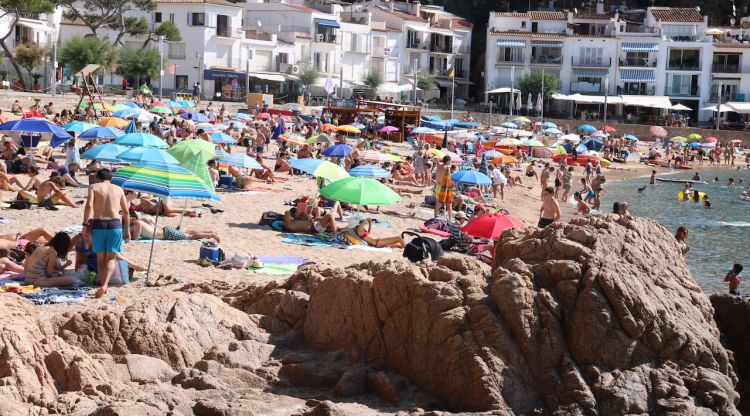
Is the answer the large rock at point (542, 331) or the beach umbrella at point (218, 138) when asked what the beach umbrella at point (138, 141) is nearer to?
the beach umbrella at point (218, 138)

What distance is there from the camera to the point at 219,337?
9688 millimetres

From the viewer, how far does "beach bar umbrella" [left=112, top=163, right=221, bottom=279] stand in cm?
1248

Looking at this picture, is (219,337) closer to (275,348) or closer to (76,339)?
(275,348)

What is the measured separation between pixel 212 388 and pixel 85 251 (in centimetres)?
403

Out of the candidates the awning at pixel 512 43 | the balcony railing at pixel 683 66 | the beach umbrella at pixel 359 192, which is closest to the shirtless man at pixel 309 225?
the beach umbrella at pixel 359 192

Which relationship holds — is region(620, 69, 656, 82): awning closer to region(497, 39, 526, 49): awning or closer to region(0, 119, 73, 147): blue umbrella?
region(497, 39, 526, 49): awning

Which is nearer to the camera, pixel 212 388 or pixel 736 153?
pixel 212 388

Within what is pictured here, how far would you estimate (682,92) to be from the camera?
68438 millimetres

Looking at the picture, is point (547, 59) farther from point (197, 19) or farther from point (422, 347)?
point (422, 347)

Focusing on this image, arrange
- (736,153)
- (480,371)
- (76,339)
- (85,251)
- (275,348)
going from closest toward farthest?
(480,371) < (76,339) < (275,348) < (85,251) < (736,153)

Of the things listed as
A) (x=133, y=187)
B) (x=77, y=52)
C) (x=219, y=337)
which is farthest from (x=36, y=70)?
(x=219, y=337)

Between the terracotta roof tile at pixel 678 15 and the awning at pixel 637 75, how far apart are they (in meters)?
3.61

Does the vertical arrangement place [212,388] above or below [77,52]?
below

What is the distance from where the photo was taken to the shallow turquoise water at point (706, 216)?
72.6 feet
